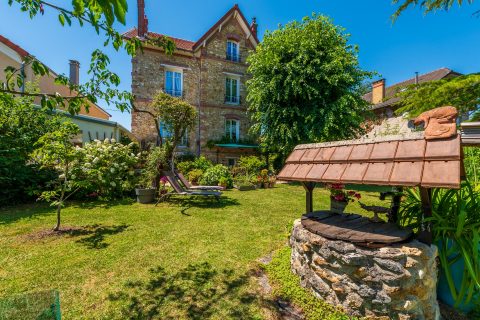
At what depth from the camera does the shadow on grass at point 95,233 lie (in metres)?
4.06

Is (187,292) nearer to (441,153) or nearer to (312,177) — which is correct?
(312,177)

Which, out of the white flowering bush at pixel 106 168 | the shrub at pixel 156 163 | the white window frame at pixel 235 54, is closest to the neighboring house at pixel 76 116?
the white flowering bush at pixel 106 168

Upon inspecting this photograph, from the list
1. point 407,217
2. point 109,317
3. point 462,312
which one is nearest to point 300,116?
point 407,217

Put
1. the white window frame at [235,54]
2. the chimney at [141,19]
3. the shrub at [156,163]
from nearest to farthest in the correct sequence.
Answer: the shrub at [156,163]
the chimney at [141,19]
the white window frame at [235,54]

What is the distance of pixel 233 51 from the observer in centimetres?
1695

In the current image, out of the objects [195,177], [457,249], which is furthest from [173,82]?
[457,249]

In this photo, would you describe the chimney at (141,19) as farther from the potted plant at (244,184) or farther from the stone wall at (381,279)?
the stone wall at (381,279)

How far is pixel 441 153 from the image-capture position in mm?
1821

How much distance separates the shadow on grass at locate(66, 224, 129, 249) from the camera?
13.3 feet

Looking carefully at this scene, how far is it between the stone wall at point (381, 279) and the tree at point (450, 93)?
6063 mm

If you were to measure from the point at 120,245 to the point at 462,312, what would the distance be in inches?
194

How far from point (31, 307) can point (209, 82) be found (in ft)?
52.1

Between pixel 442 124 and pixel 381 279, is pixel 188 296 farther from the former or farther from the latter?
pixel 442 124

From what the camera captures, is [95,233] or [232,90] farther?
[232,90]
